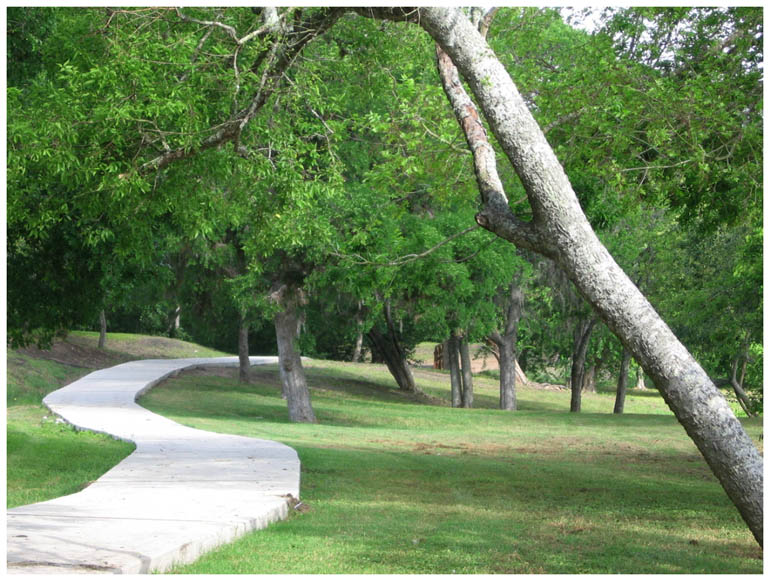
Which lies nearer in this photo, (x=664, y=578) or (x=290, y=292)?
(x=664, y=578)

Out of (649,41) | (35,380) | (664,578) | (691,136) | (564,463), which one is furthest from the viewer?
(35,380)

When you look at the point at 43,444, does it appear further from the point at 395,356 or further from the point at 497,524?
the point at 395,356

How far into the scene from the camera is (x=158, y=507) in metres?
8.40

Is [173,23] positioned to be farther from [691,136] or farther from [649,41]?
[649,41]

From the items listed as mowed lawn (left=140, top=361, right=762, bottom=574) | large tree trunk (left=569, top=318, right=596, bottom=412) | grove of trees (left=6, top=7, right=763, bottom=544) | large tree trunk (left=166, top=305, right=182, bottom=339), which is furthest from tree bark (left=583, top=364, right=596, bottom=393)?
grove of trees (left=6, top=7, right=763, bottom=544)

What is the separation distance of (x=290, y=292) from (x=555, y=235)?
611 inches

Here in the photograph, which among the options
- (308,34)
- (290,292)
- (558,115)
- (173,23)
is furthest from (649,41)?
(290,292)

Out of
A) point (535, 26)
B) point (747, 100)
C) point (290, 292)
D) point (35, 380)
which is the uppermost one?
point (535, 26)

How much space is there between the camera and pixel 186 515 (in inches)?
314

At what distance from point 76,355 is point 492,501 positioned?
1145 inches

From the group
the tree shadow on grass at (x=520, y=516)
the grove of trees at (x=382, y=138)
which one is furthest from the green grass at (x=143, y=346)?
the tree shadow on grass at (x=520, y=516)

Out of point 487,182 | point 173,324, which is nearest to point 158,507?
point 487,182

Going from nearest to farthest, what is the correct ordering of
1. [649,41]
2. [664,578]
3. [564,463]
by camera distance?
[664,578], [649,41], [564,463]

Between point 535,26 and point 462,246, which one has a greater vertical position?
point 535,26
